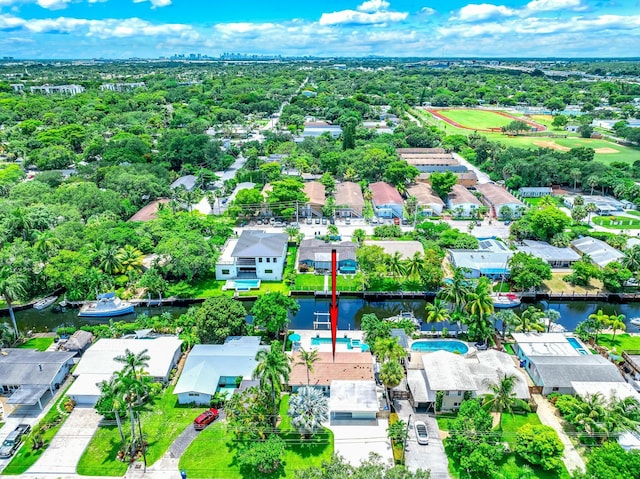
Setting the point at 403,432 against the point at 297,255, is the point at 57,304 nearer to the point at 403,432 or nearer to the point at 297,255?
the point at 297,255

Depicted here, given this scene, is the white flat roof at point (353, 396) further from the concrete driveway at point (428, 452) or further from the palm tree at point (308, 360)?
the concrete driveway at point (428, 452)

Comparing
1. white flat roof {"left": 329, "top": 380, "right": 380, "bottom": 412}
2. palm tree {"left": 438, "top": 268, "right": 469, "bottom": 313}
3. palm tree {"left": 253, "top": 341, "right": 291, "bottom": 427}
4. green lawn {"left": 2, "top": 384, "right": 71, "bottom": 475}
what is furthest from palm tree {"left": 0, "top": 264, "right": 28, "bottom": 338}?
palm tree {"left": 438, "top": 268, "right": 469, "bottom": 313}

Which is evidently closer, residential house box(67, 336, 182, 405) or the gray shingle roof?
A: residential house box(67, 336, 182, 405)

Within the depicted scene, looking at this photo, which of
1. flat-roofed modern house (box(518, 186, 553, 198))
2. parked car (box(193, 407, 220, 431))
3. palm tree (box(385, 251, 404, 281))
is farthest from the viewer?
flat-roofed modern house (box(518, 186, 553, 198))

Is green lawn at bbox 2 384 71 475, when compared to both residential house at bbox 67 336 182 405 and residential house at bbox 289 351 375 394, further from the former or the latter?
residential house at bbox 289 351 375 394

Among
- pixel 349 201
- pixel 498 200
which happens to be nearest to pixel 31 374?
pixel 349 201

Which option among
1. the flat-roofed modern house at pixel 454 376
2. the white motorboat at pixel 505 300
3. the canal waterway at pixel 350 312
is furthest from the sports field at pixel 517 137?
the flat-roofed modern house at pixel 454 376

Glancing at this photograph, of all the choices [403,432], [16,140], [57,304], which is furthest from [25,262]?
[16,140]
